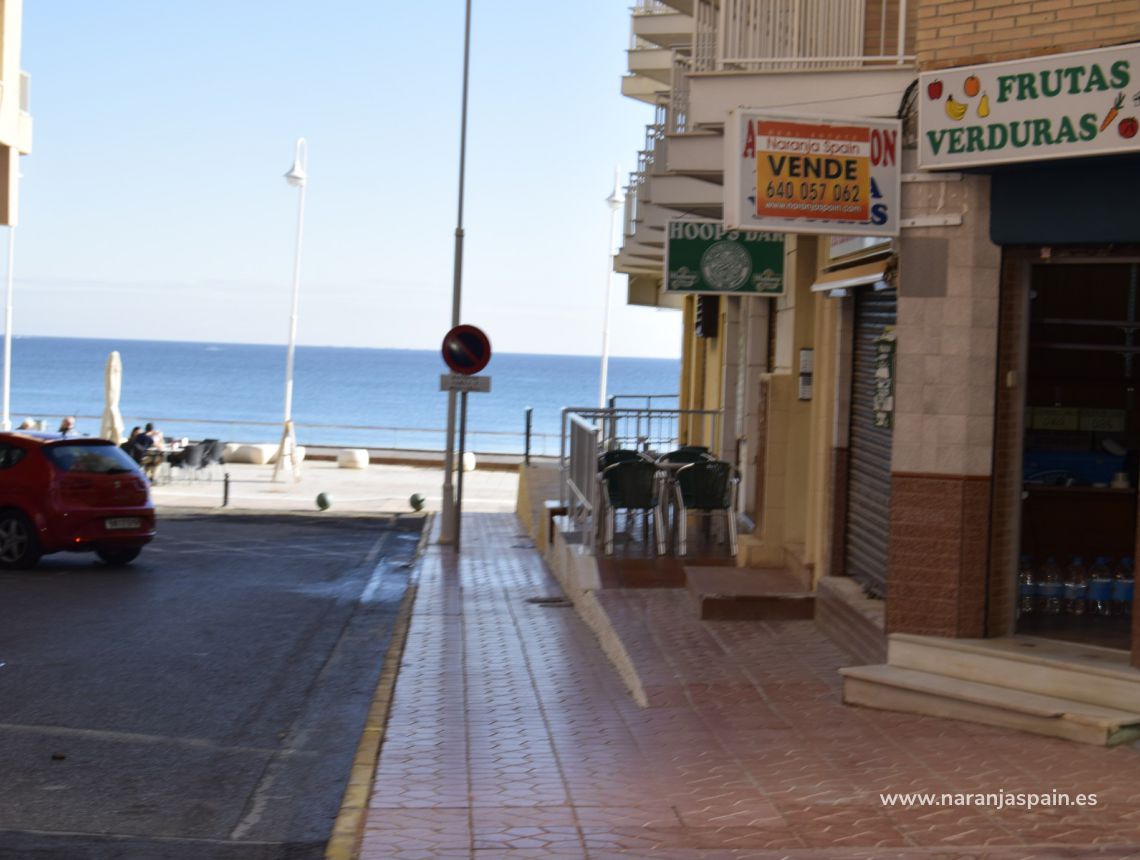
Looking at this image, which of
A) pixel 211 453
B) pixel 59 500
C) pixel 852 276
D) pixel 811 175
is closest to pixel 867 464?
pixel 852 276

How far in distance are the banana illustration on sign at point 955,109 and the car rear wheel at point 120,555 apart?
39.4ft

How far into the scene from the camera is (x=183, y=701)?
33.3ft

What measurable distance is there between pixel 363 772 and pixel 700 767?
5.76 feet

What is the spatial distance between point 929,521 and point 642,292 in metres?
25.6

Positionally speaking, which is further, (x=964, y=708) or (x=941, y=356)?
(x=941, y=356)

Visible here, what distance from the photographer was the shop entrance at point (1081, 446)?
10.3 m

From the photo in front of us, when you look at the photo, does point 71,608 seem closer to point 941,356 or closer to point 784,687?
point 784,687

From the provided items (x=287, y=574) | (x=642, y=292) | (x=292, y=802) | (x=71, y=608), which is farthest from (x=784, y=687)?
(x=642, y=292)

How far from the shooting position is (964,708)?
343 inches

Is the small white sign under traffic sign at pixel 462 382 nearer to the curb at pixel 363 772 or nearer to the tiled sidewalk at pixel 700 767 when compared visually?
the curb at pixel 363 772

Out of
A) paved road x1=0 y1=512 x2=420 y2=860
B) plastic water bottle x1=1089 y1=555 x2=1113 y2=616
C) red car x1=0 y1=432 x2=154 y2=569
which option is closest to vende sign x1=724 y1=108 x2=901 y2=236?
plastic water bottle x1=1089 y1=555 x2=1113 y2=616

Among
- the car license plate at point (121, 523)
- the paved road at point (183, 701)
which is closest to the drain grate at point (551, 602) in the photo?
the paved road at point (183, 701)

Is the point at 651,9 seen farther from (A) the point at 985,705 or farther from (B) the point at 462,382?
(A) the point at 985,705

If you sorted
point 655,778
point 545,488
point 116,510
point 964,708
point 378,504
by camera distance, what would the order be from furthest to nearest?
point 378,504, point 545,488, point 116,510, point 964,708, point 655,778
